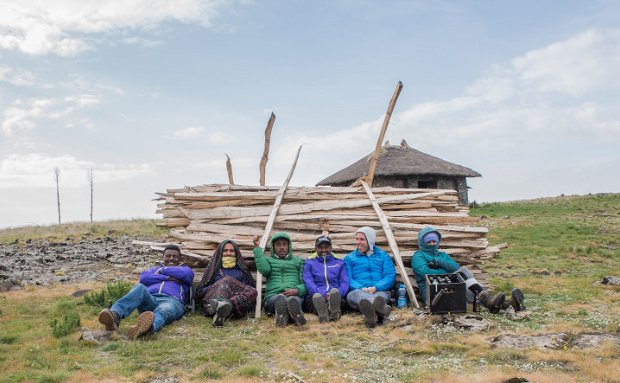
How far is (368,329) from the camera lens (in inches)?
253

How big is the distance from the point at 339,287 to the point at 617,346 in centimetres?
357

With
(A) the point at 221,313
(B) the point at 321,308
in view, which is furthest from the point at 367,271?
(A) the point at 221,313

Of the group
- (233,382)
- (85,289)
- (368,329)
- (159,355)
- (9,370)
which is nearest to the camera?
(233,382)

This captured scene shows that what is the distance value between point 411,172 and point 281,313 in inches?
786

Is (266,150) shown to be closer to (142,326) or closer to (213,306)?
(213,306)

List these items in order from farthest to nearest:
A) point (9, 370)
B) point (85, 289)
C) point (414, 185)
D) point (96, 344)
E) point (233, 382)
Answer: point (414, 185) < point (85, 289) < point (96, 344) < point (9, 370) < point (233, 382)

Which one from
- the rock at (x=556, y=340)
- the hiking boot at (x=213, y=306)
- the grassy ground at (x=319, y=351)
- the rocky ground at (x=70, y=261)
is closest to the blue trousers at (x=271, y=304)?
the grassy ground at (x=319, y=351)

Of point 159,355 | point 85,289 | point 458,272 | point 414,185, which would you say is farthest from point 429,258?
point 414,185

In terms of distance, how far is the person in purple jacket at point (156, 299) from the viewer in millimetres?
6027

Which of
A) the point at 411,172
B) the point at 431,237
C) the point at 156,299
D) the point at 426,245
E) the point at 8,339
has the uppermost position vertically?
the point at 411,172

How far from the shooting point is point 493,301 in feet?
22.6

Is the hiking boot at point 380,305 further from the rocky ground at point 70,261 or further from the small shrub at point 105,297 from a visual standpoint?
the rocky ground at point 70,261

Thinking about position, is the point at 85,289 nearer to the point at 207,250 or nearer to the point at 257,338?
the point at 207,250

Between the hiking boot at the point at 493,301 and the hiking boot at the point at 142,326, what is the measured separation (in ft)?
14.8
